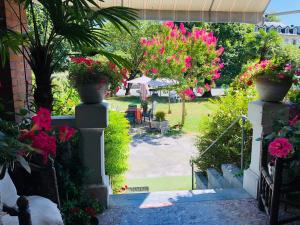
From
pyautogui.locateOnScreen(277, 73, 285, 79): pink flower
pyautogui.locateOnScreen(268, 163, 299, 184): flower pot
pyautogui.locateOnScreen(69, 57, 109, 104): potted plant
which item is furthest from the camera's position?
pyautogui.locateOnScreen(277, 73, 285, 79): pink flower

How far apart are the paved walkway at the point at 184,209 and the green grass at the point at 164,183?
10.7ft

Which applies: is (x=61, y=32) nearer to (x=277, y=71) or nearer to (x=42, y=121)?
(x=42, y=121)

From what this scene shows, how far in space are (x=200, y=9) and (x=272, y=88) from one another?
254 centimetres

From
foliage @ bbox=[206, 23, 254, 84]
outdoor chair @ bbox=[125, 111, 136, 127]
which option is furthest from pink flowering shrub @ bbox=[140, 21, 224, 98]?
foliage @ bbox=[206, 23, 254, 84]

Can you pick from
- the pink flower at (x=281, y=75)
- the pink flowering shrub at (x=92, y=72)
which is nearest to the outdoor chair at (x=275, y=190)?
the pink flower at (x=281, y=75)

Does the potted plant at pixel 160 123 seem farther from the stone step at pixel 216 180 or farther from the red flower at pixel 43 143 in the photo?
the red flower at pixel 43 143

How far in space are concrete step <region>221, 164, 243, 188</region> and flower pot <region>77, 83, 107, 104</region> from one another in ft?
7.53

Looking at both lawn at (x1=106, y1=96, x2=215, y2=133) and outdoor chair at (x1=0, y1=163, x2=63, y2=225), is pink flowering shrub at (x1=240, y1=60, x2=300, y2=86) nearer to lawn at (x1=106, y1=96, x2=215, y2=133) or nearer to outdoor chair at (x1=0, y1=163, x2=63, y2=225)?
outdoor chair at (x1=0, y1=163, x2=63, y2=225)

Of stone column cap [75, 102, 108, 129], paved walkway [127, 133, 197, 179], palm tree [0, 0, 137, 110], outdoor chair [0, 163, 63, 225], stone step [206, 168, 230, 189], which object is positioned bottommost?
paved walkway [127, 133, 197, 179]

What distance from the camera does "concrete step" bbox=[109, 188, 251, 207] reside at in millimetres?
3764

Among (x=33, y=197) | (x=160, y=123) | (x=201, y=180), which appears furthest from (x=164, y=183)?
(x=160, y=123)

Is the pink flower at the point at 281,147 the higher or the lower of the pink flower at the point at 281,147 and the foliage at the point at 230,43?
the lower

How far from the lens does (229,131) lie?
526 centimetres

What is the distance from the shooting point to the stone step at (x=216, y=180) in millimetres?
4835
